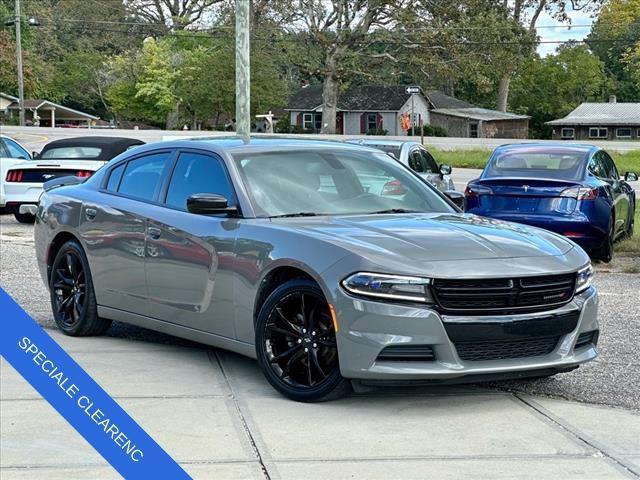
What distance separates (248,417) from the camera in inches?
232

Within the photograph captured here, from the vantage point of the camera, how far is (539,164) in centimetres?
1394

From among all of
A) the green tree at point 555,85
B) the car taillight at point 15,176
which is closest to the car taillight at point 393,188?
the car taillight at point 15,176

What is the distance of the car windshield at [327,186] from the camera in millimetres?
7035

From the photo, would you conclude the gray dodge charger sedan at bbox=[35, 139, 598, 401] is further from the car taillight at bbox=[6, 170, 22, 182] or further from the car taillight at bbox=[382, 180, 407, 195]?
the car taillight at bbox=[6, 170, 22, 182]

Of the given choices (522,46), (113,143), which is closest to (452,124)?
(522,46)

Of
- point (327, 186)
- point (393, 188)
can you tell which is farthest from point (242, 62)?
point (327, 186)

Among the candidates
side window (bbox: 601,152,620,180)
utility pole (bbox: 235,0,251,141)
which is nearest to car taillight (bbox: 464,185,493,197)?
side window (bbox: 601,152,620,180)

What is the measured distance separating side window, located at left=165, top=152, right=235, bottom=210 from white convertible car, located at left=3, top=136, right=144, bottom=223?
928 cm

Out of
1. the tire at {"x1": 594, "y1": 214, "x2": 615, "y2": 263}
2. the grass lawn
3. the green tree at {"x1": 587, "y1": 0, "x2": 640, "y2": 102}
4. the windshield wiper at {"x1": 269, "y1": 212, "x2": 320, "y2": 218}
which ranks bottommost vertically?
the grass lawn

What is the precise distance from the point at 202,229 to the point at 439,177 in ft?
35.2

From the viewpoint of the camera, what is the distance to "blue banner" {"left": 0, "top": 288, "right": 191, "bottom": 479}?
223 centimetres

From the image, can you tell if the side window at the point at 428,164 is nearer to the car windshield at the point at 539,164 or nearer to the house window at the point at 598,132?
the car windshield at the point at 539,164

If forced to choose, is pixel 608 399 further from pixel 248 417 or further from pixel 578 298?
pixel 248 417

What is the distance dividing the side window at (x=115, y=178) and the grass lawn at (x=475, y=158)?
35.5 m
